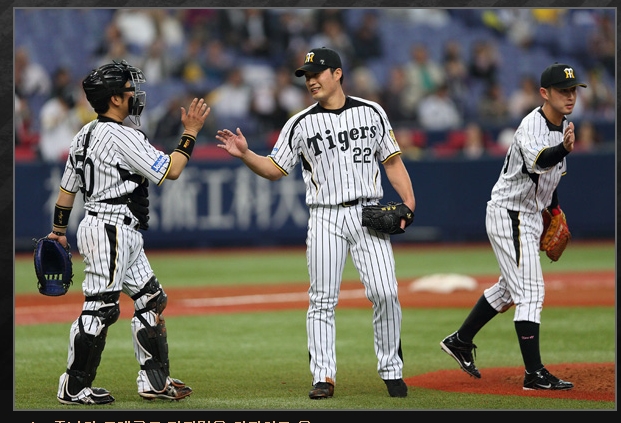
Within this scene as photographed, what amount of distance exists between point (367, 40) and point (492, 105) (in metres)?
2.67

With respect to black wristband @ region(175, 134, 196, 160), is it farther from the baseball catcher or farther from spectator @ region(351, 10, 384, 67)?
spectator @ region(351, 10, 384, 67)

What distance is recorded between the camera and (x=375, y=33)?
61.6ft

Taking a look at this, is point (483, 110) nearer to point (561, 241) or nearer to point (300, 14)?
point (300, 14)

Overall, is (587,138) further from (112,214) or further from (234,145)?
(112,214)

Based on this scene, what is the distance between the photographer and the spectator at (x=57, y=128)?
15102 millimetres

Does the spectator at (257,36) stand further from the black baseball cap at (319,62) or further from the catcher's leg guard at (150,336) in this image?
the catcher's leg guard at (150,336)

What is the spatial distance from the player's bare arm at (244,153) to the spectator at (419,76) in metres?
11.7

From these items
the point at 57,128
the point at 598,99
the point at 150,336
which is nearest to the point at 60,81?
the point at 57,128

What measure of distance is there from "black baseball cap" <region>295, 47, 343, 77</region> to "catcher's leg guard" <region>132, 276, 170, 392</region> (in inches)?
63.3

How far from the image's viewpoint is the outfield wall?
15.0 meters

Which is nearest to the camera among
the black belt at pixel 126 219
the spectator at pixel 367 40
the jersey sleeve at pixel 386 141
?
the black belt at pixel 126 219

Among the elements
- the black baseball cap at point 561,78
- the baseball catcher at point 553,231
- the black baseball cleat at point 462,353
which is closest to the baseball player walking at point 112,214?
the black baseball cleat at point 462,353

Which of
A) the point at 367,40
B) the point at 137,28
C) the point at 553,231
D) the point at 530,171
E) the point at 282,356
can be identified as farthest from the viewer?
the point at 367,40

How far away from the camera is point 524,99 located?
1766 cm
